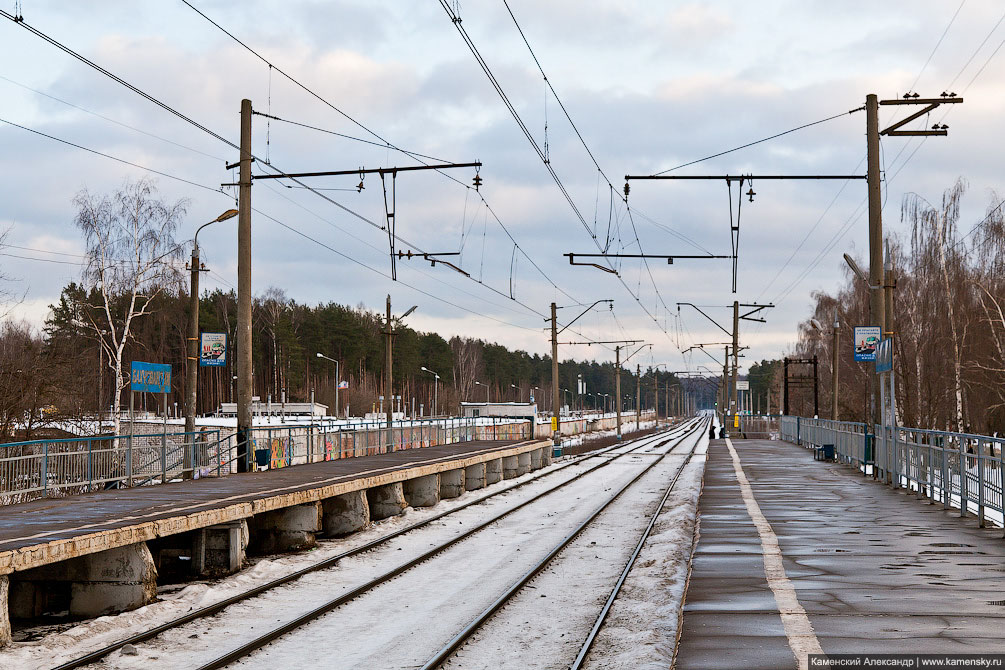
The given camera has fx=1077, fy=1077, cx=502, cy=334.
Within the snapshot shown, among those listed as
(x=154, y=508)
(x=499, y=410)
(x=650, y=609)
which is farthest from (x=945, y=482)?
(x=499, y=410)

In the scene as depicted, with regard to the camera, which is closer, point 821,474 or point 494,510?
point 494,510

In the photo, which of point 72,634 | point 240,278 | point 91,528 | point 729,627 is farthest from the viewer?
point 240,278

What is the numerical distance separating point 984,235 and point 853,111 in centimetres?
2891

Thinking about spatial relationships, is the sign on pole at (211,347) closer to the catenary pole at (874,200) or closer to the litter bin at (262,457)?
the litter bin at (262,457)

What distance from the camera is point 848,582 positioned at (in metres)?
11.6

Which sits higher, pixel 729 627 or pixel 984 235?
pixel 984 235

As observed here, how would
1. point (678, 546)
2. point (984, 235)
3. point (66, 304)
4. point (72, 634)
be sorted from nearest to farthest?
1. point (72, 634)
2. point (678, 546)
3. point (984, 235)
4. point (66, 304)

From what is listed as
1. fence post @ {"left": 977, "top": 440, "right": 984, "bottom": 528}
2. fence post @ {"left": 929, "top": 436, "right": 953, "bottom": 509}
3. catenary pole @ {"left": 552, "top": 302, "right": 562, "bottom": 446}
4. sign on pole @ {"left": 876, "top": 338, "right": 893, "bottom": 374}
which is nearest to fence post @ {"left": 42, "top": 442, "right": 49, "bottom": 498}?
fence post @ {"left": 977, "top": 440, "right": 984, "bottom": 528}

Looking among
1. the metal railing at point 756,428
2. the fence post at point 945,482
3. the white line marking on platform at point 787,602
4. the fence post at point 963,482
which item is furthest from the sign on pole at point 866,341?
the metal railing at point 756,428

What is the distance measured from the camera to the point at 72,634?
38.2ft

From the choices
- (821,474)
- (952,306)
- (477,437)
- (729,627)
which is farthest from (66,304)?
(729,627)

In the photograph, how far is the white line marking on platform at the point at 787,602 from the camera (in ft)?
28.0

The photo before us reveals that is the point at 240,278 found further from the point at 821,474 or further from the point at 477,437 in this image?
the point at 477,437

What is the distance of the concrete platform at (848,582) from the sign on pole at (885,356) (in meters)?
3.74
